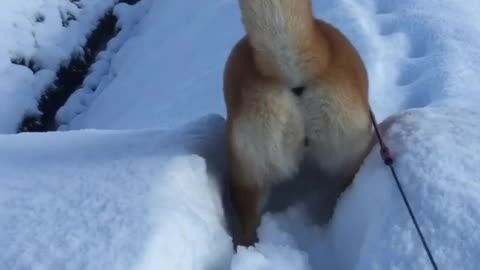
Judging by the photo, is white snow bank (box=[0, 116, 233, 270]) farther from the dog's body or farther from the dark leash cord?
the dark leash cord

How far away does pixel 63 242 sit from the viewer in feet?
8.01

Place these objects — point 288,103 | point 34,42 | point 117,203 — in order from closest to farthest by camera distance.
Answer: point 117,203, point 288,103, point 34,42

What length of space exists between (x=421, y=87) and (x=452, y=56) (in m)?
0.30

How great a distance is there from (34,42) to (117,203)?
412cm

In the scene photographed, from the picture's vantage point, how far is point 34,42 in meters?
6.47

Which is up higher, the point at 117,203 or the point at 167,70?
the point at 117,203

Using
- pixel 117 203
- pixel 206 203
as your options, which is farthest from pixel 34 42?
pixel 117 203

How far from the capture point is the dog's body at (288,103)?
2600mm

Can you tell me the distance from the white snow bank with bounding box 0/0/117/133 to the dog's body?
125 inches

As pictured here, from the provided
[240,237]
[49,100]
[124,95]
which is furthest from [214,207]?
[49,100]

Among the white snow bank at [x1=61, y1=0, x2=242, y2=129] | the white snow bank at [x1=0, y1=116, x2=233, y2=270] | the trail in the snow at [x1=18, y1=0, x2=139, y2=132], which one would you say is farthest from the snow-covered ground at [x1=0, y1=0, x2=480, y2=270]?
the trail in the snow at [x1=18, y1=0, x2=139, y2=132]

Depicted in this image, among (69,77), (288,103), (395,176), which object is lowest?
(69,77)

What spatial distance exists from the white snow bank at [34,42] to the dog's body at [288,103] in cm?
318

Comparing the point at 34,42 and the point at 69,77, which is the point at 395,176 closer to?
the point at 69,77
